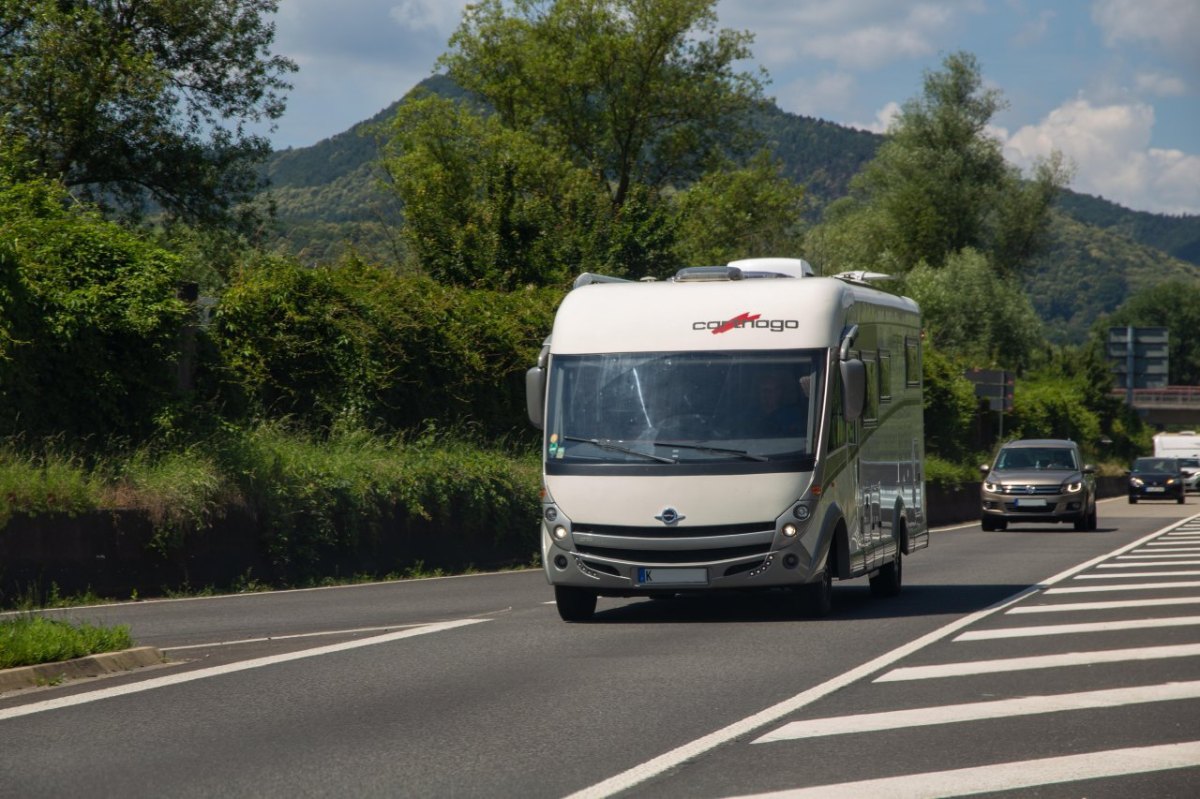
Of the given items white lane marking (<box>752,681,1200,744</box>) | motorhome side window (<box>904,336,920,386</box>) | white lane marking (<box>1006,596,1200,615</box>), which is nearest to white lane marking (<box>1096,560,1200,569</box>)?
motorhome side window (<box>904,336,920,386</box>)

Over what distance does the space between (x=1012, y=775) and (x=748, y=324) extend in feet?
23.8

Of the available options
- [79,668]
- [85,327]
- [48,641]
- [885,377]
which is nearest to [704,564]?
[885,377]

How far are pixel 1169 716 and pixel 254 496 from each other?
1256 cm

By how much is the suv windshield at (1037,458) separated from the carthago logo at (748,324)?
21.9m

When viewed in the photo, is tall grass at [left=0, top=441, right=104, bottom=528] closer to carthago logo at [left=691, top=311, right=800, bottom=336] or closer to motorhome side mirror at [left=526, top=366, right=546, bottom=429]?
motorhome side mirror at [left=526, top=366, right=546, bottom=429]

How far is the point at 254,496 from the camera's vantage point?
19.1 meters

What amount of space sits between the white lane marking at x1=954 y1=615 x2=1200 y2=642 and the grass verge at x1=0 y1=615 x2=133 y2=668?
598 centimetres

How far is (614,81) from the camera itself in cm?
5653

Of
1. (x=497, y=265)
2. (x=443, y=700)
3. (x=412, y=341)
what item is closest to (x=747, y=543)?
(x=443, y=700)

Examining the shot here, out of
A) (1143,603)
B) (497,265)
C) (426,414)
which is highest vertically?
(497,265)

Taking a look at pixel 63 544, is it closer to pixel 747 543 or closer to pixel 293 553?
pixel 293 553

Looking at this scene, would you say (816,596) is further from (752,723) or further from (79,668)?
(79,668)

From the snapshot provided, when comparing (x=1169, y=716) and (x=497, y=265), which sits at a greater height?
(x=497, y=265)

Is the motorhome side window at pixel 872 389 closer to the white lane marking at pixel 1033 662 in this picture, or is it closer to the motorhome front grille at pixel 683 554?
the motorhome front grille at pixel 683 554
